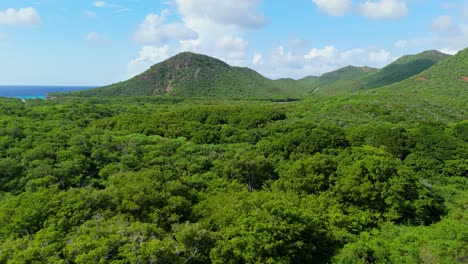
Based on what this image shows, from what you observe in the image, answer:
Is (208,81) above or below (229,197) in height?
above

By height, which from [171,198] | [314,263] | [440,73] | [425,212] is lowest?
[314,263]

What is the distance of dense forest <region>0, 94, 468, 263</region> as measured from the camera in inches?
684

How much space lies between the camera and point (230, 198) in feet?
76.4

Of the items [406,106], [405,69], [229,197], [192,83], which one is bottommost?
[229,197]

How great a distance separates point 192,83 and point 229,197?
13065 centimetres

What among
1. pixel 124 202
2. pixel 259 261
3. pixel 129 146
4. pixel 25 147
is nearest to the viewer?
pixel 259 261

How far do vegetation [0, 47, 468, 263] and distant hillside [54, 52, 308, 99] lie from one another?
3864 inches

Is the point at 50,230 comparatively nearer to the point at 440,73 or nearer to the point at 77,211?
the point at 77,211

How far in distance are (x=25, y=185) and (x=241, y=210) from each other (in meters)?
20.1

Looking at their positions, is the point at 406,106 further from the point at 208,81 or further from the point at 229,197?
the point at 208,81

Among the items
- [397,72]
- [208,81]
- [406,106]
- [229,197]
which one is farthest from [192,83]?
[229,197]

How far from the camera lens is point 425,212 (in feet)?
Answer: 81.0

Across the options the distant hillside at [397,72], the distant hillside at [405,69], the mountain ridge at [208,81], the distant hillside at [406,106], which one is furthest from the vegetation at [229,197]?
the distant hillside at [405,69]

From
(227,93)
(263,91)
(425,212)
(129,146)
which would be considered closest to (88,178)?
(129,146)
